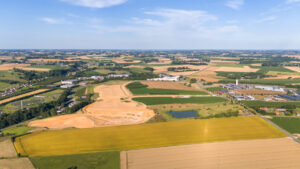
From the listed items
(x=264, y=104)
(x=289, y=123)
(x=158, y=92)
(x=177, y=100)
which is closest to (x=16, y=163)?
(x=177, y=100)

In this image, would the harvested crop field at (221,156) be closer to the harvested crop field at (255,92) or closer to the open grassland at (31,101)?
the harvested crop field at (255,92)

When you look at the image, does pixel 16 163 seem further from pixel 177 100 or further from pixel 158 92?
pixel 158 92

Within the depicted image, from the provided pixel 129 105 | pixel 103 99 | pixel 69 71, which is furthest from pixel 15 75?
pixel 129 105

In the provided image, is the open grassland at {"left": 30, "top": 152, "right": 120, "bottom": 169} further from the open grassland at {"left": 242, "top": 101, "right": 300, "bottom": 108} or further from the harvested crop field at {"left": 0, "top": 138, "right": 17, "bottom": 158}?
the open grassland at {"left": 242, "top": 101, "right": 300, "bottom": 108}

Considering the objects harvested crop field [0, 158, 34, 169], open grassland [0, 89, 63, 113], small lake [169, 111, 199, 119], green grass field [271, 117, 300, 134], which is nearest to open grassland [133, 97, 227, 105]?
small lake [169, 111, 199, 119]

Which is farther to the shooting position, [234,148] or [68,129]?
[68,129]

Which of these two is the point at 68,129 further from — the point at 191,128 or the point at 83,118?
the point at 191,128

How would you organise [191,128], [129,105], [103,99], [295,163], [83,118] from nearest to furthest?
1. [295,163]
2. [191,128]
3. [83,118]
4. [129,105]
5. [103,99]
